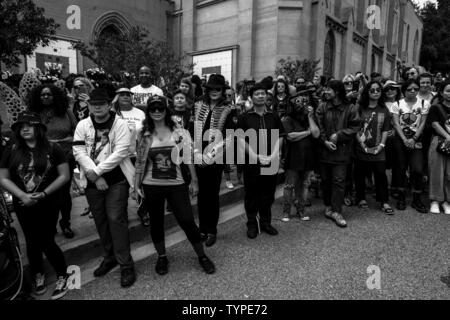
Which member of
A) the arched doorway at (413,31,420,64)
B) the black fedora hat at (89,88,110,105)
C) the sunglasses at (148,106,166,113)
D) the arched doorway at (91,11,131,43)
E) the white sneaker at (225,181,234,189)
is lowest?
the white sneaker at (225,181,234,189)

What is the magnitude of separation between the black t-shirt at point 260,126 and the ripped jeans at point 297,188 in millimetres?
751

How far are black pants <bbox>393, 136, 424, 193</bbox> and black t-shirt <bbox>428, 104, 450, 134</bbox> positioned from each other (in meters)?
0.54

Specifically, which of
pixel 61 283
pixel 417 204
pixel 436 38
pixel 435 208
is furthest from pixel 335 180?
pixel 436 38

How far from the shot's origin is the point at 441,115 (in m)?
5.05

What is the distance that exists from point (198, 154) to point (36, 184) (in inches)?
67.8

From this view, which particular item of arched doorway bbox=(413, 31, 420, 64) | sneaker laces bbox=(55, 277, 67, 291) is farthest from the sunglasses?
arched doorway bbox=(413, 31, 420, 64)

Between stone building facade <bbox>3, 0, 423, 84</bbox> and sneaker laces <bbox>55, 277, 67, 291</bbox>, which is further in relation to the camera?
stone building facade <bbox>3, 0, 423, 84</bbox>

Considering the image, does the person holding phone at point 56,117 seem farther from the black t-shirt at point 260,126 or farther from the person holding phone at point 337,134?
the person holding phone at point 337,134

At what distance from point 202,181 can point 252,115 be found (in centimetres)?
113

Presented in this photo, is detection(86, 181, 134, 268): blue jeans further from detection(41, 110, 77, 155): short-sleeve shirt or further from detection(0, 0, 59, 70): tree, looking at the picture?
detection(0, 0, 59, 70): tree

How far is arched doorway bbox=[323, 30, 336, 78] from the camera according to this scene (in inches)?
739

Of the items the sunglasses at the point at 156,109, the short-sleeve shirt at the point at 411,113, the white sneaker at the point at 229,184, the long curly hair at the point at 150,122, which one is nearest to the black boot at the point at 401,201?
the short-sleeve shirt at the point at 411,113

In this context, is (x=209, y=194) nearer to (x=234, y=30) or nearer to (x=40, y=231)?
(x=40, y=231)
